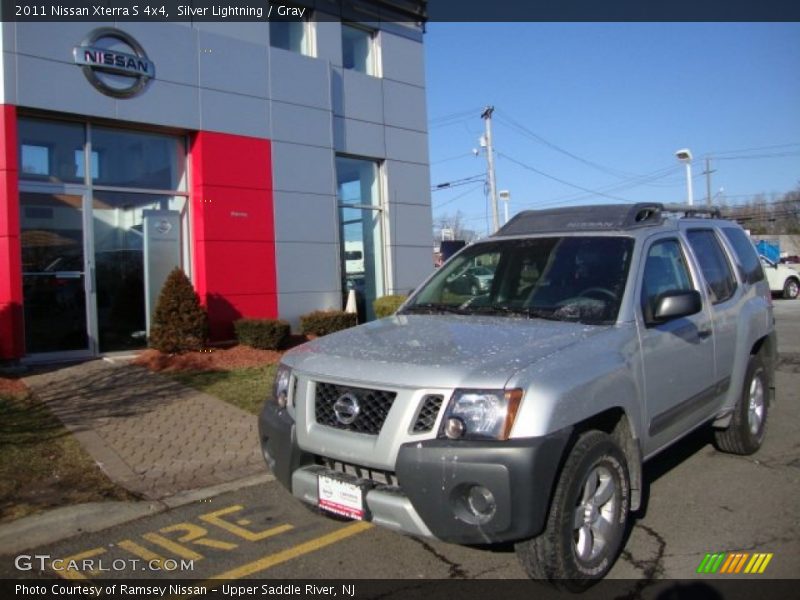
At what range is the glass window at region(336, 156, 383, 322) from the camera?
14.5 metres

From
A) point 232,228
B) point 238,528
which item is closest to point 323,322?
point 232,228

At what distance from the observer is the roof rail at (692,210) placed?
17.1ft

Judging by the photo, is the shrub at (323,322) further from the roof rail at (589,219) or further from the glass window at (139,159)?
the roof rail at (589,219)

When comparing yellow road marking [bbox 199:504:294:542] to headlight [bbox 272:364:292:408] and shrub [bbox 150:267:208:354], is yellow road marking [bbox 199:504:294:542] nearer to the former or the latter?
headlight [bbox 272:364:292:408]

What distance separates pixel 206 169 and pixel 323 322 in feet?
11.0

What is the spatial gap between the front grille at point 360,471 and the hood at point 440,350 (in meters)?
0.44

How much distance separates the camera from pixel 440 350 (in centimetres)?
346

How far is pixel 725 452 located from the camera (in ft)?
18.4

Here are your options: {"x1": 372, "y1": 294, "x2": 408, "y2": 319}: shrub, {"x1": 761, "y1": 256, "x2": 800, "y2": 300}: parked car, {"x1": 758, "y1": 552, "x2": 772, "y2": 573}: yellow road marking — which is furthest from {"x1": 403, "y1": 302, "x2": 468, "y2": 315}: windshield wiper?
{"x1": 761, "y1": 256, "x2": 800, "y2": 300}: parked car

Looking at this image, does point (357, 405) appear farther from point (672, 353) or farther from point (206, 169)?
point (206, 169)

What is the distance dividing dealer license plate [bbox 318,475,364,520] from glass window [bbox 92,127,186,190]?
351 inches

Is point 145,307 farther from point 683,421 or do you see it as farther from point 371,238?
point 683,421

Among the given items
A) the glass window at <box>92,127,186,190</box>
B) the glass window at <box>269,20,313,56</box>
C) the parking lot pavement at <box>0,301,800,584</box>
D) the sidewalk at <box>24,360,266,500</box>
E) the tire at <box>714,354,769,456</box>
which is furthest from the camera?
the glass window at <box>269,20,313,56</box>

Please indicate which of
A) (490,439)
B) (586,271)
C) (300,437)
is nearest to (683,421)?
(586,271)
